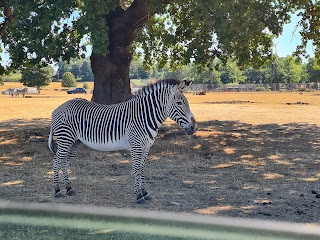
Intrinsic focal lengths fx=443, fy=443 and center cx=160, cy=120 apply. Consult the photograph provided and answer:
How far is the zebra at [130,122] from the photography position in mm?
8305

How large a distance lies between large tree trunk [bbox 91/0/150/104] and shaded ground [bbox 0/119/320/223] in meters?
2.89

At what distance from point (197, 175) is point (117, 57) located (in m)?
8.68

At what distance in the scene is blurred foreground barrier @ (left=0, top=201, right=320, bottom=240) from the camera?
6477 mm

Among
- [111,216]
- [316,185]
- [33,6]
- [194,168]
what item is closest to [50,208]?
[111,216]

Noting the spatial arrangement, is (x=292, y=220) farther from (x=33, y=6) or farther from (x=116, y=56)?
(x=116, y=56)

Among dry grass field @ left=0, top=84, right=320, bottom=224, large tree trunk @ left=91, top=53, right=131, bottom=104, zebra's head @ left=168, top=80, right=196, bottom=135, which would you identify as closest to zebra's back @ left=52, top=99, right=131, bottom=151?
zebra's head @ left=168, top=80, right=196, bottom=135

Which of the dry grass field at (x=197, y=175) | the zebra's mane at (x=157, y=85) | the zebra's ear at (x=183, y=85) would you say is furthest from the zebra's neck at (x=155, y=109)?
the dry grass field at (x=197, y=175)

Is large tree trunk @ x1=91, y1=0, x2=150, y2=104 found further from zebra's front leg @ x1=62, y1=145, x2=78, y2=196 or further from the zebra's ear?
the zebra's ear

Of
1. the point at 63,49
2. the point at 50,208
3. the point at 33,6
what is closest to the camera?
the point at 50,208

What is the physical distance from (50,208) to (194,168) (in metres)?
5.27

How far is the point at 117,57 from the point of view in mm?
18562

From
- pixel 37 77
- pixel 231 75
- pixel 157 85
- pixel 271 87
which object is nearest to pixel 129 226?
pixel 157 85

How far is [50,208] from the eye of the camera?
26.3 feet

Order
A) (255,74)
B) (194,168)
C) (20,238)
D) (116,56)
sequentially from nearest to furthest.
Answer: (20,238), (194,168), (116,56), (255,74)
